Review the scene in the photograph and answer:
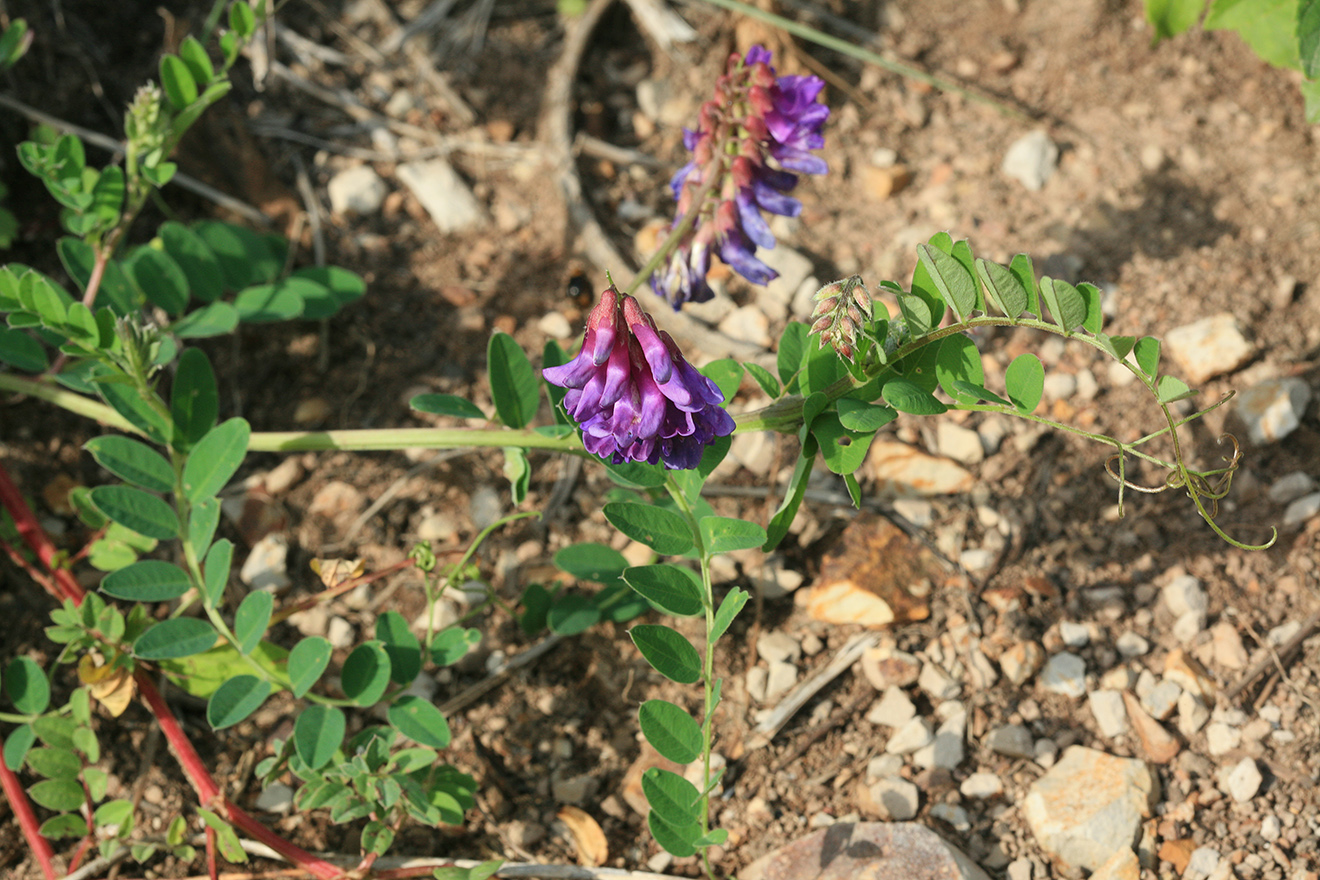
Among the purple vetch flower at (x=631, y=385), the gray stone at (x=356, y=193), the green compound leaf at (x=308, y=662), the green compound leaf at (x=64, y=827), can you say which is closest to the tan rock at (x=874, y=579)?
the purple vetch flower at (x=631, y=385)

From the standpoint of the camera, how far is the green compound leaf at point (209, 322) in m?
2.21

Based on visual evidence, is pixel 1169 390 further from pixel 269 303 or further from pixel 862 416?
pixel 269 303

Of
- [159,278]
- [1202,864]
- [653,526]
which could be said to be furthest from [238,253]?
[1202,864]

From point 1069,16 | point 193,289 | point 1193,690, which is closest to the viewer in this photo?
point 1193,690

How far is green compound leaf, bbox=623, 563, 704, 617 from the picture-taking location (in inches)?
64.6

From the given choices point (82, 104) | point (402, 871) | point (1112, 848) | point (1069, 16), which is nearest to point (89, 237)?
point (82, 104)

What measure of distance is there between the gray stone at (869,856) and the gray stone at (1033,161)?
1775 mm

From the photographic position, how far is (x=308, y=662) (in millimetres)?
1825

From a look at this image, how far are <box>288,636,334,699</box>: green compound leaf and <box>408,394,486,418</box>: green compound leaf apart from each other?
444 millimetres

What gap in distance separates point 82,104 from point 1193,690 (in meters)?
3.03

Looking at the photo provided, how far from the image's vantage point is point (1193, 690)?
2.00m

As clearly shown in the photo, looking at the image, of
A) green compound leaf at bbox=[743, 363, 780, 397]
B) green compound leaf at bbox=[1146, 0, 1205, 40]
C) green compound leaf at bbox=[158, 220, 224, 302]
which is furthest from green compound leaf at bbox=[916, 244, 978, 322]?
green compound leaf at bbox=[158, 220, 224, 302]

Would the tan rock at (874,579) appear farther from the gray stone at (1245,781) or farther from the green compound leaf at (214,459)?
the green compound leaf at (214,459)

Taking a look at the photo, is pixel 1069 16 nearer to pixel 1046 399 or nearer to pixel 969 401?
pixel 1046 399
